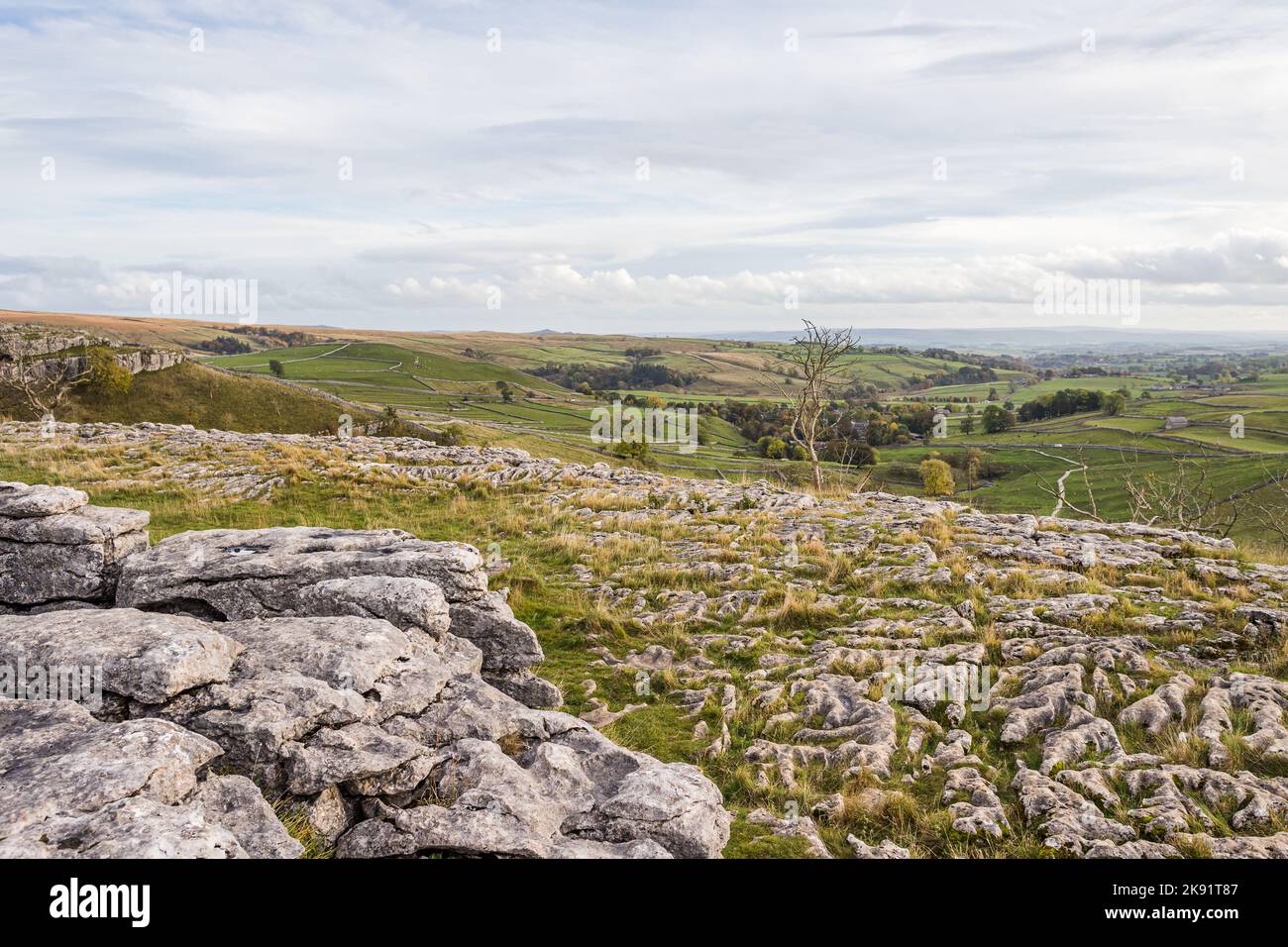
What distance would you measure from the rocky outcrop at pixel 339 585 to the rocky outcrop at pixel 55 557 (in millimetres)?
578

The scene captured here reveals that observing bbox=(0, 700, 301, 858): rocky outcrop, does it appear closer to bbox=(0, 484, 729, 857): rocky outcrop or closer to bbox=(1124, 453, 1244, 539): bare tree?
bbox=(0, 484, 729, 857): rocky outcrop

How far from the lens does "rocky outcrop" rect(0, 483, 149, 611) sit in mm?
10609

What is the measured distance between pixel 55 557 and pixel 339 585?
457 cm

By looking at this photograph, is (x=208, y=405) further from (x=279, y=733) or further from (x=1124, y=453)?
(x=1124, y=453)

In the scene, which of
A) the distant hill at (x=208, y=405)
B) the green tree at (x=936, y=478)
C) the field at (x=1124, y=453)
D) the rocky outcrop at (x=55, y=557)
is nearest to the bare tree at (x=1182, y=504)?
the field at (x=1124, y=453)

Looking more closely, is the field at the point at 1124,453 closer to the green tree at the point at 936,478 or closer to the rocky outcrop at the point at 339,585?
the green tree at the point at 936,478

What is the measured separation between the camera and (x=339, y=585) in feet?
34.0

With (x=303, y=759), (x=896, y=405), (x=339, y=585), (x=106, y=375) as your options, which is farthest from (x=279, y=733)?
(x=896, y=405)

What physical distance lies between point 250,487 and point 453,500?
6.66 meters

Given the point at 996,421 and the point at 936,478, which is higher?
the point at 996,421

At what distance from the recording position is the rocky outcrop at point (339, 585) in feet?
33.6

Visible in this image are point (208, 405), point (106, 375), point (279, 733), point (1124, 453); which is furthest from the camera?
point (1124, 453)

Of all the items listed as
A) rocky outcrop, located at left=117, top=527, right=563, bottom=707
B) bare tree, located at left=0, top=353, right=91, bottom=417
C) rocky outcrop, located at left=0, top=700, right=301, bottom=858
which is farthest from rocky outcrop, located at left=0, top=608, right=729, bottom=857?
bare tree, located at left=0, top=353, right=91, bottom=417
